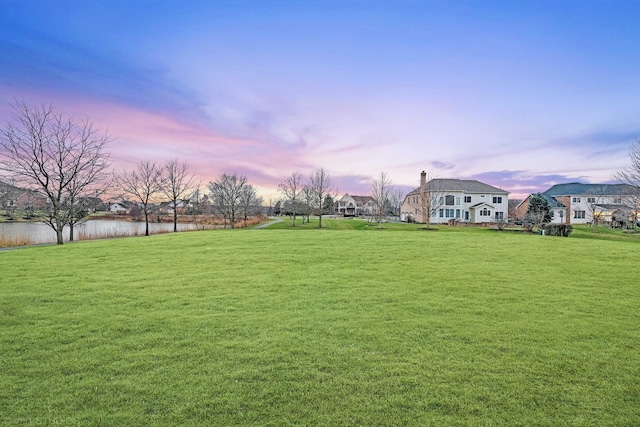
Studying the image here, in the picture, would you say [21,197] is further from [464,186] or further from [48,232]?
[464,186]

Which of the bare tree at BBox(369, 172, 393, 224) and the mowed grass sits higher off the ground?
the bare tree at BBox(369, 172, 393, 224)

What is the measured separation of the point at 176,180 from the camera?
37.6 m

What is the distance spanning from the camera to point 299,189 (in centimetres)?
4756

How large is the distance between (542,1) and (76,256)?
21.4m

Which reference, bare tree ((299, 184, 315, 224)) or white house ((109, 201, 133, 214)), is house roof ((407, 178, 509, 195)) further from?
white house ((109, 201, 133, 214))

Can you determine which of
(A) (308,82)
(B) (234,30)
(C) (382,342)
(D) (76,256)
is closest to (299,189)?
(A) (308,82)

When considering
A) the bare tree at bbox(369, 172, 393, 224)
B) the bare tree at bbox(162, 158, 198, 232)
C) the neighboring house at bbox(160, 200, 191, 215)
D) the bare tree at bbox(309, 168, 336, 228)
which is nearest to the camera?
the bare tree at bbox(162, 158, 198, 232)

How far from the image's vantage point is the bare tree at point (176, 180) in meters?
37.0

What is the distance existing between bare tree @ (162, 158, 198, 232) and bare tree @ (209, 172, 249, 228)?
3616mm

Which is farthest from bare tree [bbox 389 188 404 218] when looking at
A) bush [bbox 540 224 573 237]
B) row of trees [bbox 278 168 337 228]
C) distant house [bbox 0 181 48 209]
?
distant house [bbox 0 181 48 209]

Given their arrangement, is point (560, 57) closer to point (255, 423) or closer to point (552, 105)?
point (552, 105)

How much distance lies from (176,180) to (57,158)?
57.3 feet

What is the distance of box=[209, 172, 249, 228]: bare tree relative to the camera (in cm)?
3834

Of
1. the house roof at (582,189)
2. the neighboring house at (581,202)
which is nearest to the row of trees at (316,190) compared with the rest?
the neighboring house at (581,202)
